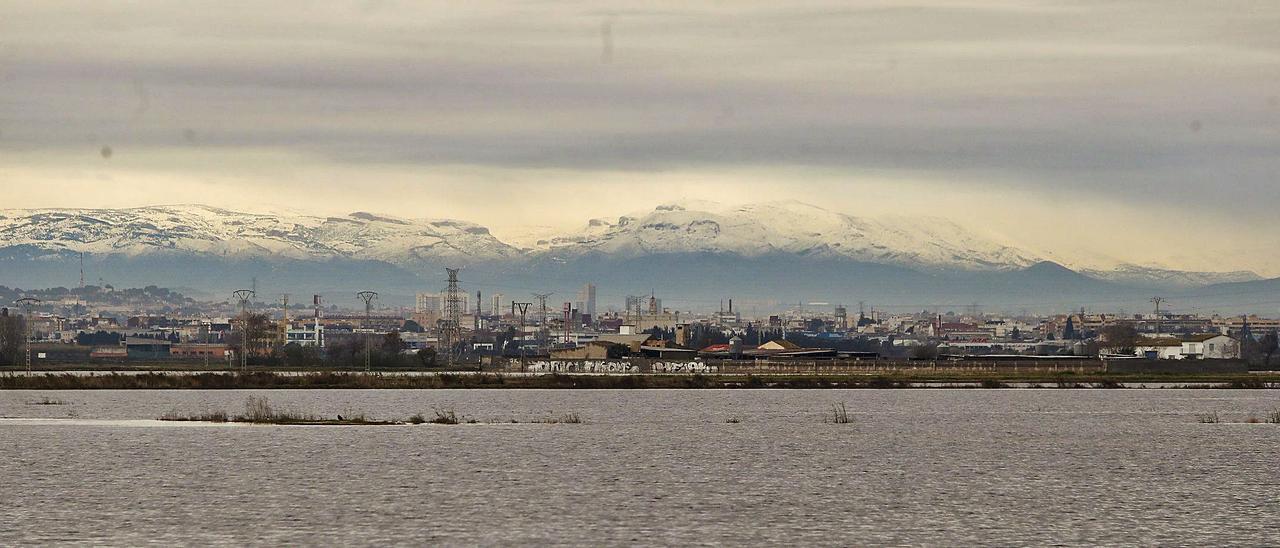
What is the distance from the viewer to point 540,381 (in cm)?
14512

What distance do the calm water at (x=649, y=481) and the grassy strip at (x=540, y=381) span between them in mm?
49862

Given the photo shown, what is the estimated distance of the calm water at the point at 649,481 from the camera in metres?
38.2

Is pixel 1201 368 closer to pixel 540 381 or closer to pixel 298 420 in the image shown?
pixel 540 381

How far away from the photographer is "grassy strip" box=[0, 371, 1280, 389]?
136m

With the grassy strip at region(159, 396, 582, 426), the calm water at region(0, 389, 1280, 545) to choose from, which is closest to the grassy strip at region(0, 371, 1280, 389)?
the grassy strip at region(159, 396, 582, 426)

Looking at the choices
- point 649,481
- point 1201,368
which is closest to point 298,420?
point 649,481

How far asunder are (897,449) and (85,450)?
84.0ft

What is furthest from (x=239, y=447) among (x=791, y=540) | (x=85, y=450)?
(x=791, y=540)

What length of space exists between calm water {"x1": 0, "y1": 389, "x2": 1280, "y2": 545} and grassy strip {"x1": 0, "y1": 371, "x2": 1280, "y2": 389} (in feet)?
164

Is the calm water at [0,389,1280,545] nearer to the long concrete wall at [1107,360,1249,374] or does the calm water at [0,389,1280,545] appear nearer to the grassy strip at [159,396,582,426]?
the grassy strip at [159,396,582,426]

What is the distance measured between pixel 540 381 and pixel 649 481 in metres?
95.9

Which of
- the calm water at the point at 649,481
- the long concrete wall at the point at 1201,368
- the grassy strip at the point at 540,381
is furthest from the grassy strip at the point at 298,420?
the long concrete wall at the point at 1201,368

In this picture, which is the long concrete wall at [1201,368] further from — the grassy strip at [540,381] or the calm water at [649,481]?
the calm water at [649,481]

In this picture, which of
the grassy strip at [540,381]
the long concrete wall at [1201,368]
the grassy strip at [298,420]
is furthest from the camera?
the long concrete wall at [1201,368]
